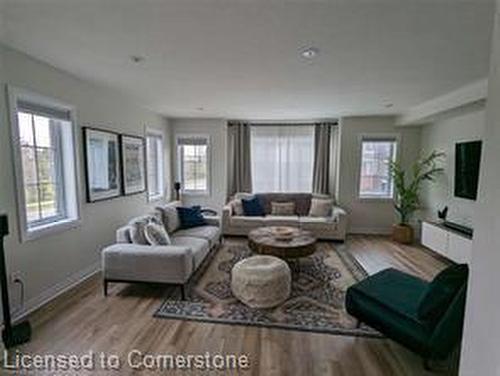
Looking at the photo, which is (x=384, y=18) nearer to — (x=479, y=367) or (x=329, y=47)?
(x=329, y=47)

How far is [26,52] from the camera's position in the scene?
2.60 meters

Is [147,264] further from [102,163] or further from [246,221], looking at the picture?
[246,221]

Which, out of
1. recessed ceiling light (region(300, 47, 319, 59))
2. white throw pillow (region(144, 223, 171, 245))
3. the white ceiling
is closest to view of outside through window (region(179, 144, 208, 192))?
the white ceiling

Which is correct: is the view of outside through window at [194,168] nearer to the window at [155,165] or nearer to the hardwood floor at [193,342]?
the window at [155,165]

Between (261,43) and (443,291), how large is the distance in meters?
2.29

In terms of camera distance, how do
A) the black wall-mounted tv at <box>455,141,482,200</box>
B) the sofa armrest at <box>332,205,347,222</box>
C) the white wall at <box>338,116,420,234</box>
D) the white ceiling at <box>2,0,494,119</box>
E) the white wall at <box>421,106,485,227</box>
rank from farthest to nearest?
the white wall at <box>338,116,420,234</box>, the sofa armrest at <box>332,205,347,222</box>, the white wall at <box>421,106,485,227</box>, the black wall-mounted tv at <box>455,141,482,200</box>, the white ceiling at <box>2,0,494,119</box>

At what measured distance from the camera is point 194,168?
6.43m

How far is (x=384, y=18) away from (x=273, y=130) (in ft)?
14.4

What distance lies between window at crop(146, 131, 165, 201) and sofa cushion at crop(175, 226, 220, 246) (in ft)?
5.17

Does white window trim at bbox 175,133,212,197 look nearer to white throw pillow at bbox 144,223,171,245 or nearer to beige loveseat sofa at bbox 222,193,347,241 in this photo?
beige loveseat sofa at bbox 222,193,347,241

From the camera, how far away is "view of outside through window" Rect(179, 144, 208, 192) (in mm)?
6363

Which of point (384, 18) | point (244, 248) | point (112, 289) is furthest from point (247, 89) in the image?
point (112, 289)

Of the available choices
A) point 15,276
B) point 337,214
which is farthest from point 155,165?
point 337,214

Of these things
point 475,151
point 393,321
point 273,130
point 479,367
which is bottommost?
point 393,321
